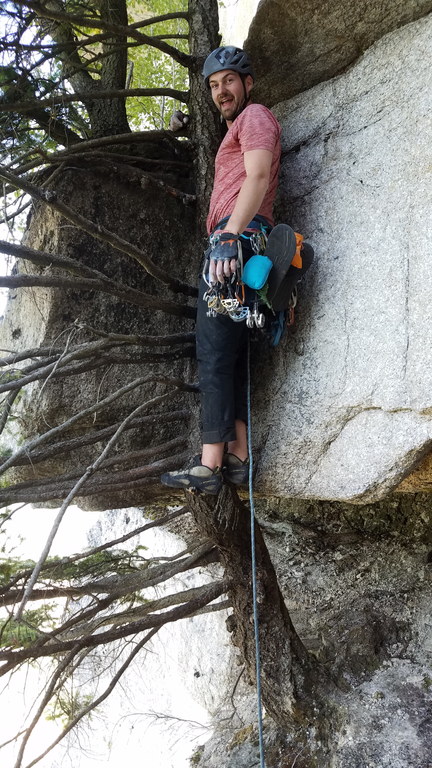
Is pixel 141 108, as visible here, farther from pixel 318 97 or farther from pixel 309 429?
pixel 309 429

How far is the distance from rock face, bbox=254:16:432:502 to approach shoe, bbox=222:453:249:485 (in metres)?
0.15

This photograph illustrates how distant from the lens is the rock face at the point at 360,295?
2865 mm

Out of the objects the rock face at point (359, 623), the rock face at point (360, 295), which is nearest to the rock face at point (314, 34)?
the rock face at point (360, 295)

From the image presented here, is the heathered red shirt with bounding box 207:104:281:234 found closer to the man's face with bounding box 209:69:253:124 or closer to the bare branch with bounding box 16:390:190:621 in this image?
the man's face with bounding box 209:69:253:124

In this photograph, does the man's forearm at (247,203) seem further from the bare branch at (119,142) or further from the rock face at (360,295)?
the bare branch at (119,142)

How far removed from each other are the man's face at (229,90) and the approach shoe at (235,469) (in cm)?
169

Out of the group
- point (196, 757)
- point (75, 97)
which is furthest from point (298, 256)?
point (196, 757)

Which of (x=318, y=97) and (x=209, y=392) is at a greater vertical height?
(x=318, y=97)

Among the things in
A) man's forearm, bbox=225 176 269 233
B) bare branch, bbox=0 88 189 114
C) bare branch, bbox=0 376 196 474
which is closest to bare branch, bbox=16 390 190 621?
bare branch, bbox=0 376 196 474

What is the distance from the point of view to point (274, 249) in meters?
2.88

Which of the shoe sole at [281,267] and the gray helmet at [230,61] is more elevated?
the gray helmet at [230,61]

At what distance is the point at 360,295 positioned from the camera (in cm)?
308

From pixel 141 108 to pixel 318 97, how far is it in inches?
153

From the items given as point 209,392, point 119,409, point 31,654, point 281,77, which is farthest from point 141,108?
point 31,654
